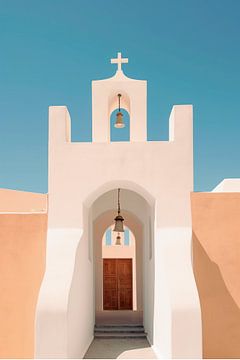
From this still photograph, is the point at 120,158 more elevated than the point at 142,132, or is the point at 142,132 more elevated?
the point at 142,132

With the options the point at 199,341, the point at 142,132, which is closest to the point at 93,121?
the point at 142,132

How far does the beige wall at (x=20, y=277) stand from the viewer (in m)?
8.48

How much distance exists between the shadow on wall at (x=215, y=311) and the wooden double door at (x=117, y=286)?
7040 millimetres

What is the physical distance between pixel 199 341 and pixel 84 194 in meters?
3.22

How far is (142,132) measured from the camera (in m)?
8.77

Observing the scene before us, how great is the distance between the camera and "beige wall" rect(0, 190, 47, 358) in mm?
8477

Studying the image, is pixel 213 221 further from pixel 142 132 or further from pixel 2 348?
pixel 2 348

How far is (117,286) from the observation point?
15383 mm

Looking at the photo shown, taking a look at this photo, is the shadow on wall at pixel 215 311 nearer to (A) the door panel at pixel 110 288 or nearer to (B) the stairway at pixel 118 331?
(B) the stairway at pixel 118 331

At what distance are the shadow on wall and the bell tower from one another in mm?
2769

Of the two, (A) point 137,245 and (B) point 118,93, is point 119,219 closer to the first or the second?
(B) point 118,93

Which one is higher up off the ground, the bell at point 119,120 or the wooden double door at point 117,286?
the bell at point 119,120

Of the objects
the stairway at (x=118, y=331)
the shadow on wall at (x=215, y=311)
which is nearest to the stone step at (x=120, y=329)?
the stairway at (x=118, y=331)

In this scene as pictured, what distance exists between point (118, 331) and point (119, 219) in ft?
8.25
